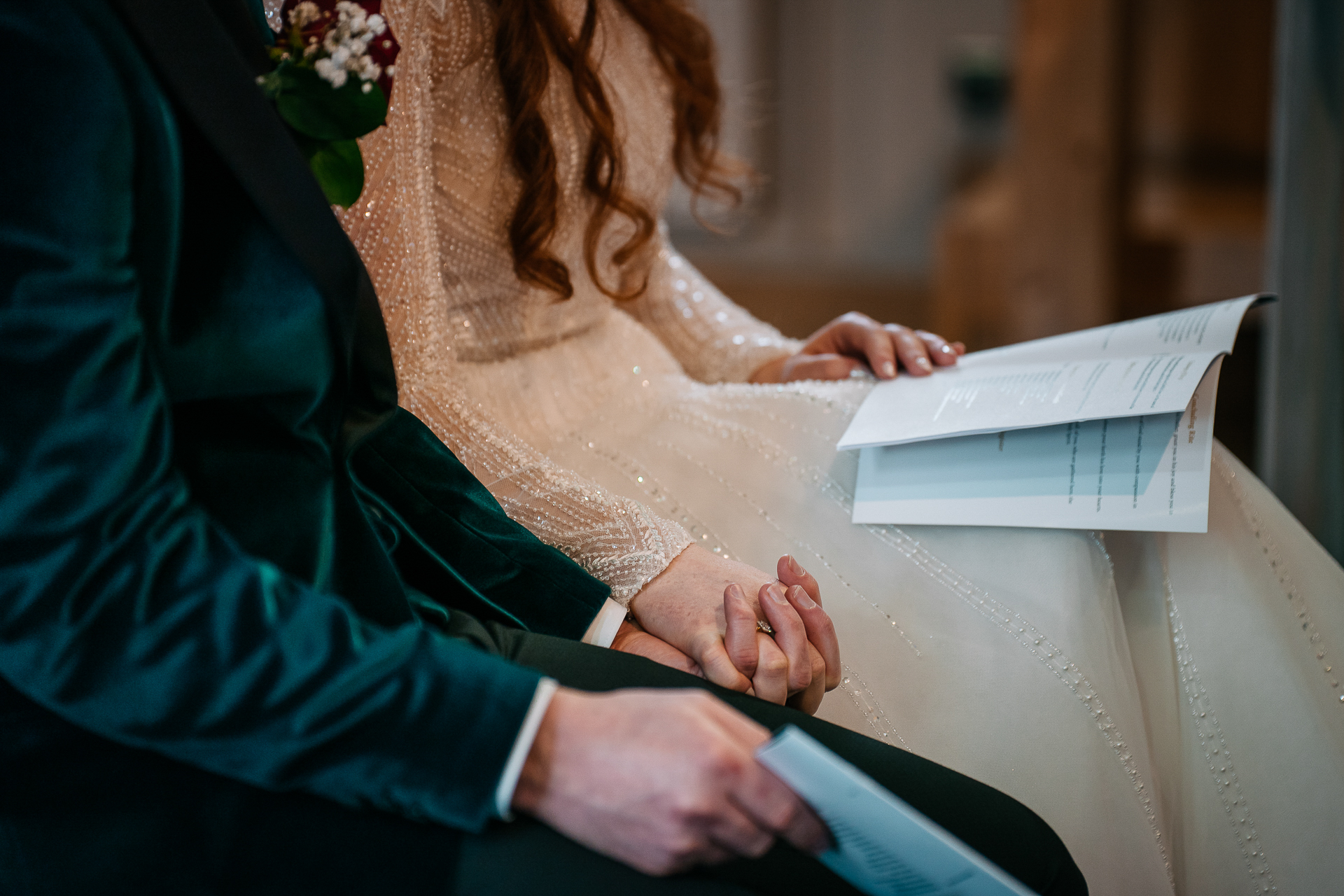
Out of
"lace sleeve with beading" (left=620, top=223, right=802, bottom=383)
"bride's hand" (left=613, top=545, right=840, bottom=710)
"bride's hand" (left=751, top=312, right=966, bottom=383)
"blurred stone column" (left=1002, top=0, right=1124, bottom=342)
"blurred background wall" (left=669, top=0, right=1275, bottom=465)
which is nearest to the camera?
"bride's hand" (left=613, top=545, right=840, bottom=710)

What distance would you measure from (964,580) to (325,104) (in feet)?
1.86

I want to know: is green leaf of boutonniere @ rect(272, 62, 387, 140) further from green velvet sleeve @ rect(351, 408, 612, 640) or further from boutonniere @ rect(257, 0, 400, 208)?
green velvet sleeve @ rect(351, 408, 612, 640)

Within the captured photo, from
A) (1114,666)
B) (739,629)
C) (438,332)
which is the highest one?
(438,332)

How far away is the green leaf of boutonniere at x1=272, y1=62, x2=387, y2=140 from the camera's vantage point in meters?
0.57

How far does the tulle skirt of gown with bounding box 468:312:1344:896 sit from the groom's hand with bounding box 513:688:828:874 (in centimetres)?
30

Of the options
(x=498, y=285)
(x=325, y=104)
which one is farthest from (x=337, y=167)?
(x=498, y=285)

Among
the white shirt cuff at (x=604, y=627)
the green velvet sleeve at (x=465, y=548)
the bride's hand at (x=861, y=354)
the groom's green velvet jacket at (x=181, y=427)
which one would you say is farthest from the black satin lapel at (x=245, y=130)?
the bride's hand at (x=861, y=354)

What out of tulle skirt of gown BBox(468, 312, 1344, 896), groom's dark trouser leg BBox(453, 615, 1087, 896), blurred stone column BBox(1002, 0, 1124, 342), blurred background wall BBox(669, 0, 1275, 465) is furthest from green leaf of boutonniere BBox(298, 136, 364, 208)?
blurred background wall BBox(669, 0, 1275, 465)

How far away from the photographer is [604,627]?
0.73 meters

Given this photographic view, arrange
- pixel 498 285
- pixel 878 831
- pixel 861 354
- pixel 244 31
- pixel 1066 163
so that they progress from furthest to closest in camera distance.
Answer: pixel 1066 163, pixel 861 354, pixel 498 285, pixel 244 31, pixel 878 831

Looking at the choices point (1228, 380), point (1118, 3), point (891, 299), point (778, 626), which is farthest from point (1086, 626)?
point (891, 299)

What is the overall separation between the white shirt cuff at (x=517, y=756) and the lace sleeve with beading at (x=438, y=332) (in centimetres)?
26

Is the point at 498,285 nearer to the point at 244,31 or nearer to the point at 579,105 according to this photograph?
the point at 579,105

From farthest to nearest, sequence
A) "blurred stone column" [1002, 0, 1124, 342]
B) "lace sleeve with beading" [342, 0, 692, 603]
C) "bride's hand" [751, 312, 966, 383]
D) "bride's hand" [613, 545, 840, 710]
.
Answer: "blurred stone column" [1002, 0, 1124, 342], "bride's hand" [751, 312, 966, 383], "lace sleeve with beading" [342, 0, 692, 603], "bride's hand" [613, 545, 840, 710]
